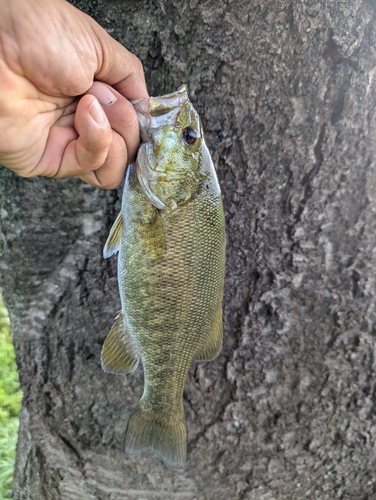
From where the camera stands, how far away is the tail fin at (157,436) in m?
1.77

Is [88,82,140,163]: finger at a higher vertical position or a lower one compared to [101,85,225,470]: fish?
higher

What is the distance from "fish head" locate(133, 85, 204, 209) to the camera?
156cm

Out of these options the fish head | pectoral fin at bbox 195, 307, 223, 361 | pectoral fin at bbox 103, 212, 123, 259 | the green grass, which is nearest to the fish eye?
the fish head

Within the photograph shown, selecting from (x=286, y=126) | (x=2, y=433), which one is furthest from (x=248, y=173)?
(x=2, y=433)

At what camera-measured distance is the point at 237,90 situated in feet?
5.54

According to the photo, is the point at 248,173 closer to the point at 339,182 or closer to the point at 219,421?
the point at 339,182

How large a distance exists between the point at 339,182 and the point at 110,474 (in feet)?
6.19

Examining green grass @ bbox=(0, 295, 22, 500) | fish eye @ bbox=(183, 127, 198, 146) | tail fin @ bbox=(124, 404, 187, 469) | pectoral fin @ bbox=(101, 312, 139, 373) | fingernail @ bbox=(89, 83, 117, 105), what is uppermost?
fingernail @ bbox=(89, 83, 117, 105)

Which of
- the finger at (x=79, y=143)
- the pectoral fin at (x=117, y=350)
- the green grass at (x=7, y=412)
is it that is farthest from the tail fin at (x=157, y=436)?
the green grass at (x=7, y=412)

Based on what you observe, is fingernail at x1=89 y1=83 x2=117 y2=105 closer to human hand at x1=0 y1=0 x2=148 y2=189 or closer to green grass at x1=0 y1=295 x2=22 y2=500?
human hand at x1=0 y1=0 x2=148 y2=189

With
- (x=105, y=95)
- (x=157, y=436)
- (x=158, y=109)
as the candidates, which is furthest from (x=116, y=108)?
(x=157, y=436)

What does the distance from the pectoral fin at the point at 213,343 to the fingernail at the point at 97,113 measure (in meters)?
0.88

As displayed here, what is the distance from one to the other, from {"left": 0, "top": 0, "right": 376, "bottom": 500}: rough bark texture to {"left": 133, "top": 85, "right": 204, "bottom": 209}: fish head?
0.24 m

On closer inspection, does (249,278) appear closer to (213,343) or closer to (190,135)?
(213,343)
